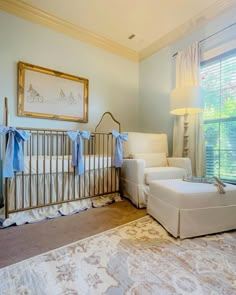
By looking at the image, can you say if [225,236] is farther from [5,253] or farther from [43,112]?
[43,112]

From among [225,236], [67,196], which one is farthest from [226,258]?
[67,196]

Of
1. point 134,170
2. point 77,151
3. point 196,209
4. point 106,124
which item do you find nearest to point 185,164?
point 134,170

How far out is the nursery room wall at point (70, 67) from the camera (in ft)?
8.34

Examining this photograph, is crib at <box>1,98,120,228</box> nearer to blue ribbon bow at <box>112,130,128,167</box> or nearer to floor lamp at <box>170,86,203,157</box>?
blue ribbon bow at <box>112,130,128,167</box>

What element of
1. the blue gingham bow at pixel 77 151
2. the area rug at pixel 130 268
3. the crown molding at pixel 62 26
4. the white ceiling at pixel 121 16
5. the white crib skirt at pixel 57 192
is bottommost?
the area rug at pixel 130 268

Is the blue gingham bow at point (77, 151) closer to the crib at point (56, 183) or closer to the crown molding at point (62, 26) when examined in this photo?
the crib at point (56, 183)

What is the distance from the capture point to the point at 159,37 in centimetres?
334

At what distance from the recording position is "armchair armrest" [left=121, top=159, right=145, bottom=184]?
238 centimetres

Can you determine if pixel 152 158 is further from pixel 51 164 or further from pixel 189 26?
pixel 189 26

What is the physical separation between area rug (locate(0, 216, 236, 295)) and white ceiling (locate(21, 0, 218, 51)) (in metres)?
A: 2.79

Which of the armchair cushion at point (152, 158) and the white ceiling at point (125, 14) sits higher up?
the white ceiling at point (125, 14)

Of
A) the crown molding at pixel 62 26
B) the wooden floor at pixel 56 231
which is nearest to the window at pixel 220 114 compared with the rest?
the wooden floor at pixel 56 231

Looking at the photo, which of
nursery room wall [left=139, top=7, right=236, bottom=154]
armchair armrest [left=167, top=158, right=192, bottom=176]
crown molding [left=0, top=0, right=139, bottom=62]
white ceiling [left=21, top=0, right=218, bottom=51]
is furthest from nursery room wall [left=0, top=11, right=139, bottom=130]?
armchair armrest [left=167, top=158, right=192, bottom=176]

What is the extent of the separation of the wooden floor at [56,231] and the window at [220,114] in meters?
1.29
